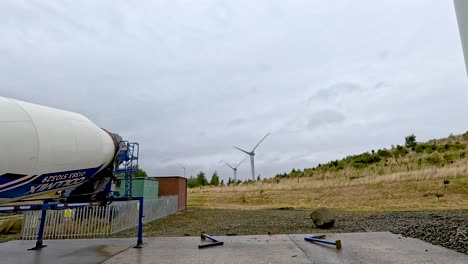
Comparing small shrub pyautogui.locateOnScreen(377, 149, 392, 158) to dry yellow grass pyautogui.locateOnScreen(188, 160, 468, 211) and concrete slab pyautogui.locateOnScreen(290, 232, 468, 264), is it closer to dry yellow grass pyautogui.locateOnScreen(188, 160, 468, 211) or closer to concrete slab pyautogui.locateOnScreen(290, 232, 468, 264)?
dry yellow grass pyautogui.locateOnScreen(188, 160, 468, 211)

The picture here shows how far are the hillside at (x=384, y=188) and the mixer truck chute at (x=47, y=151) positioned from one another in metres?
20.3

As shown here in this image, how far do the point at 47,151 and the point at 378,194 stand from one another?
2848 centimetres

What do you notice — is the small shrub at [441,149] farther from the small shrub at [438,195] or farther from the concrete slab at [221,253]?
the concrete slab at [221,253]

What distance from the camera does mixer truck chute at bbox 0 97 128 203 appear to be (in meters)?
5.36

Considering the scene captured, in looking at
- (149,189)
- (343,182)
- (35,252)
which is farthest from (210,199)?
(35,252)

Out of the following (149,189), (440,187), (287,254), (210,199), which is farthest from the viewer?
(210,199)

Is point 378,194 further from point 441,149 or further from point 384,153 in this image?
point 384,153

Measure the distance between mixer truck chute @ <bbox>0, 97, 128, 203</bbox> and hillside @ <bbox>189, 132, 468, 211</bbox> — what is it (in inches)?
798

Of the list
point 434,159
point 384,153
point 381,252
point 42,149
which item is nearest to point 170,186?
point 381,252

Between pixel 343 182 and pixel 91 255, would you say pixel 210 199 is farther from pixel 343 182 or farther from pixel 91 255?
pixel 91 255

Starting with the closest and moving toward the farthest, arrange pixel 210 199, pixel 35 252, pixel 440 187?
pixel 35 252 → pixel 440 187 → pixel 210 199

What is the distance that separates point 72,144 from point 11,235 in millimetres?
8472

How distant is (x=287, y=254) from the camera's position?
7.47 m

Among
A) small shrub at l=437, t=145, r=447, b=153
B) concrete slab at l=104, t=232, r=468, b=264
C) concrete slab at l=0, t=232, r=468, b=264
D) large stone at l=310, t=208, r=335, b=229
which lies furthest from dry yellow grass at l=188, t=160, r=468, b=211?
concrete slab at l=0, t=232, r=468, b=264
